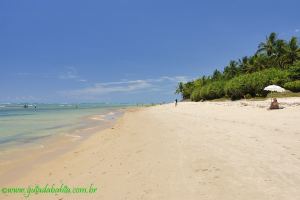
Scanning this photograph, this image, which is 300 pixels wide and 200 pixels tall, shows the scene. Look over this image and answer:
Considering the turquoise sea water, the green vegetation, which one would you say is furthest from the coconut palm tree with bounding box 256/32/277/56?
the turquoise sea water

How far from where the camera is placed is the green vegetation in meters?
52.5

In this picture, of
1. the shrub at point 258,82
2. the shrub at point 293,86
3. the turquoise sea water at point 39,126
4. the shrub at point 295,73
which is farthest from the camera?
the shrub at point 295,73

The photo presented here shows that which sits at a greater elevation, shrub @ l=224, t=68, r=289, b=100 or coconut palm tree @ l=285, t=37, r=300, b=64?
coconut palm tree @ l=285, t=37, r=300, b=64

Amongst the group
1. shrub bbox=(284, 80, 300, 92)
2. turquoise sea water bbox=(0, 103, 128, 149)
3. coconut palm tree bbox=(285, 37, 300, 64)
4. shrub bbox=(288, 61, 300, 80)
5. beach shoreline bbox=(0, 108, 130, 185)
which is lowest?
beach shoreline bbox=(0, 108, 130, 185)

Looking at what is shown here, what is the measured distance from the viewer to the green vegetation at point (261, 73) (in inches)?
2069

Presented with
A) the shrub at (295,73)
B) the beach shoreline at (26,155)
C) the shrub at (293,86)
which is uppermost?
the shrub at (295,73)

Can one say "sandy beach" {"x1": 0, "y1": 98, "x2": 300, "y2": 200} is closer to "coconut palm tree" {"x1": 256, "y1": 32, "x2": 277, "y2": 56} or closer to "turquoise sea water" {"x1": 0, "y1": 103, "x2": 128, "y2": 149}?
"turquoise sea water" {"x1": 0, "y1": 103, "x2": 128, "y2": 149}

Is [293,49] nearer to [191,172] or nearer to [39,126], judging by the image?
[39,126]

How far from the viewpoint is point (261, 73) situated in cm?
5509

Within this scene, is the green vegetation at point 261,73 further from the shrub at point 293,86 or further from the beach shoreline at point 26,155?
the beach shoreline at point 26,155

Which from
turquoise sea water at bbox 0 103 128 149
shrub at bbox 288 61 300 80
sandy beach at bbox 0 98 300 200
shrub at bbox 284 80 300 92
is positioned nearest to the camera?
sandy beach at bbox 0 98 300 200

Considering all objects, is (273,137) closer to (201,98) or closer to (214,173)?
(214,173)

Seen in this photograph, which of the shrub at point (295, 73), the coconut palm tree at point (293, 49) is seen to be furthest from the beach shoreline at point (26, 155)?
the coconut palm tree at point (293, 49)

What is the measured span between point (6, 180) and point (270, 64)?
73127 millimetres
